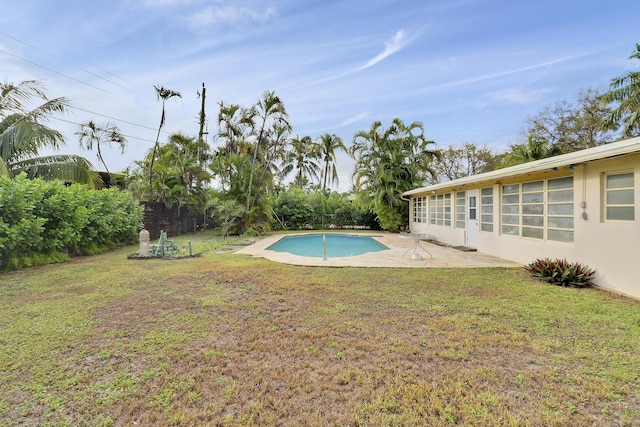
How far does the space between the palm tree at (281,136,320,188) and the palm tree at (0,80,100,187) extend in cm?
1977

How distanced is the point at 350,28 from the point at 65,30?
1107cm

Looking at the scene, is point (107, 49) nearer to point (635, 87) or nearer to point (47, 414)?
point (47, 414)

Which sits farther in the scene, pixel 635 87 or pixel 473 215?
pixel 635 87

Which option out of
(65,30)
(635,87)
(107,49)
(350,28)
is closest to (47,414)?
(350,28)

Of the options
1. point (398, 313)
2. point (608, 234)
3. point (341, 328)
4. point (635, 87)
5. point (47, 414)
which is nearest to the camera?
point (47, 414)

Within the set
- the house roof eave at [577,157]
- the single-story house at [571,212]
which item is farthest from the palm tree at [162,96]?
the house roof eave at [577,157]

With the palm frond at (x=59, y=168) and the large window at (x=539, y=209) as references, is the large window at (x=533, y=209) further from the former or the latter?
the palm frond at (x=59, y=168)

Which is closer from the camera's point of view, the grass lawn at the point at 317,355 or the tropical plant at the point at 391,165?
the grass lawn at the point at 317,355

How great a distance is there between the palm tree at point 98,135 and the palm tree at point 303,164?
594 inches

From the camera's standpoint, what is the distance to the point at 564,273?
5703 millimetres

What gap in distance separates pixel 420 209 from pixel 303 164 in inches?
673

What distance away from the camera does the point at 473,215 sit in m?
10.3

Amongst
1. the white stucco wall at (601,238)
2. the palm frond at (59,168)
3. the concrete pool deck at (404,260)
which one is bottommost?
the concrete pool deck at (404,260)

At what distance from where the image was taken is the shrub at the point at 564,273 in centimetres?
557
